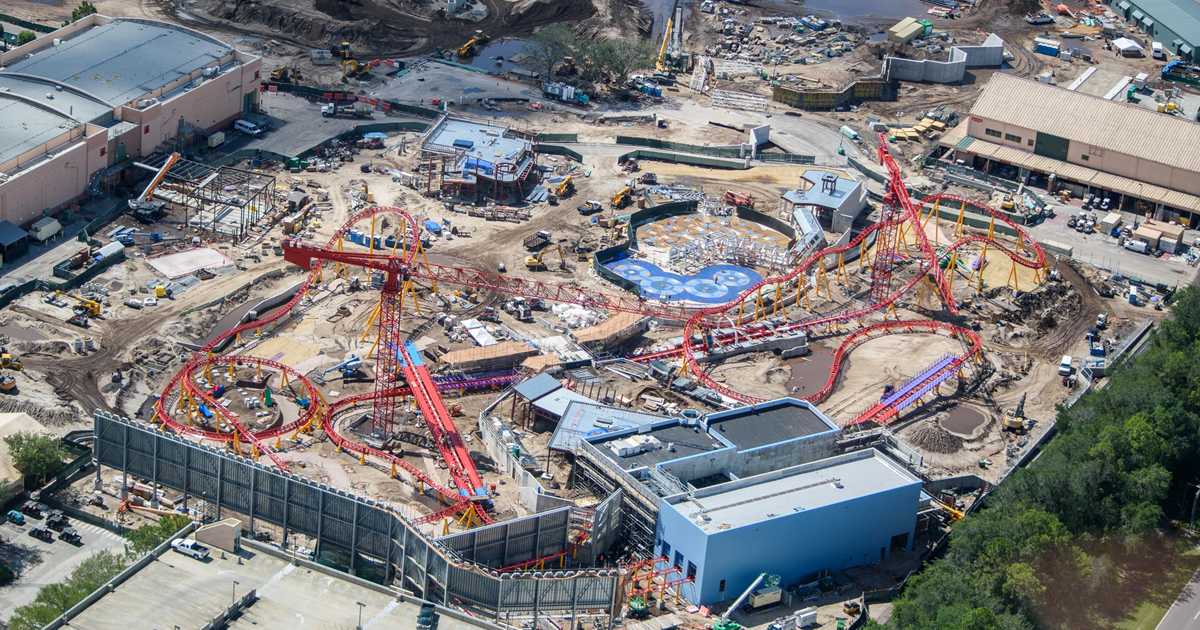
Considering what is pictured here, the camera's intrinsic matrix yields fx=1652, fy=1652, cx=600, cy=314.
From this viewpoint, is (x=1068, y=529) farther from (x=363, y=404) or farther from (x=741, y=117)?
(x=741, y=117)

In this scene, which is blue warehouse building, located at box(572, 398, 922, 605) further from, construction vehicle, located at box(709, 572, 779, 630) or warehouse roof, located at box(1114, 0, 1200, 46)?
warehouse roof, located at box(1114, 0, 1200, 46)

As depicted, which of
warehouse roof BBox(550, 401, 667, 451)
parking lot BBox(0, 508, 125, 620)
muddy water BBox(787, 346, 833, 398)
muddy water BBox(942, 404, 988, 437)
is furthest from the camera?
muddy water BBox(787, 346, 833, 398)

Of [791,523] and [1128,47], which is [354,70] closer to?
[791,523]

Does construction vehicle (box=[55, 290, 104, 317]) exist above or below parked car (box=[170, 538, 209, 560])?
below

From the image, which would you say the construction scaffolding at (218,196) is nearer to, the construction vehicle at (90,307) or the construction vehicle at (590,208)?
the construction vehicle at (90,307)

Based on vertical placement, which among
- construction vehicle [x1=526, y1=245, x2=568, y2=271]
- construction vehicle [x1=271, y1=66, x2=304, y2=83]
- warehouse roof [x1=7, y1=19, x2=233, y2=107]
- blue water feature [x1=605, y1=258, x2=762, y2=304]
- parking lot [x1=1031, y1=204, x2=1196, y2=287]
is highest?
warehouse roof [x1=7, y1=19, x2=233, y2=107]

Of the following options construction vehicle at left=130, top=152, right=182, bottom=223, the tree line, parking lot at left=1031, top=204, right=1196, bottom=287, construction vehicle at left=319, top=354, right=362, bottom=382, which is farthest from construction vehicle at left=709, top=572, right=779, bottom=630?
construction vehicle at left=130, top=152, right=182, bottom=223
